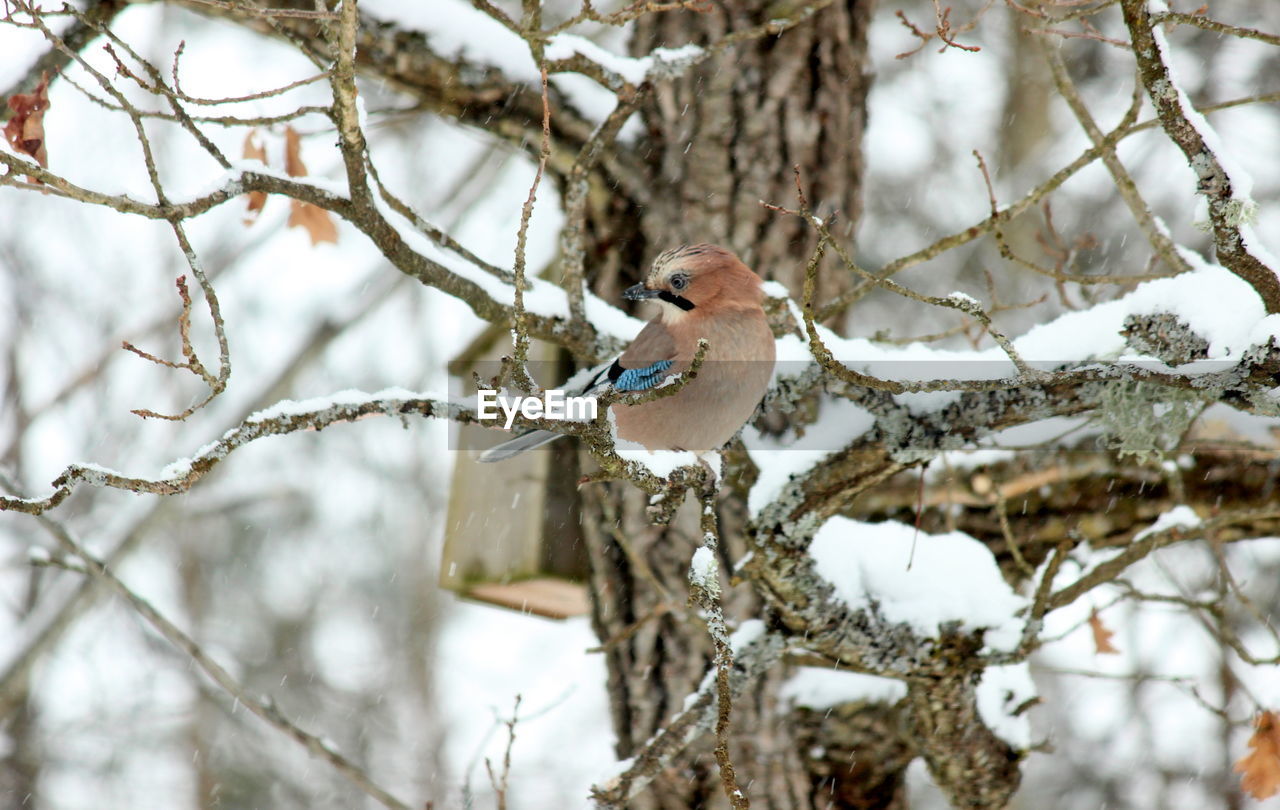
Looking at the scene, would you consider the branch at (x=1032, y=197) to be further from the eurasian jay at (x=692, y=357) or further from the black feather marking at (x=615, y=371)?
the black feather marking at (x=615, y=371)

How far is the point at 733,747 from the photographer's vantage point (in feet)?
12.6

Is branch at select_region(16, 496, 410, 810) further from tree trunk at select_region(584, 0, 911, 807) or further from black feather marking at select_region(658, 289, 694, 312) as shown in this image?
black feather marking at select_region(658, 289, 694, 312)

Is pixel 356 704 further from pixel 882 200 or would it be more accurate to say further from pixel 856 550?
pixel 856 550

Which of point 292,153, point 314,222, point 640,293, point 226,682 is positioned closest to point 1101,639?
point 640,293

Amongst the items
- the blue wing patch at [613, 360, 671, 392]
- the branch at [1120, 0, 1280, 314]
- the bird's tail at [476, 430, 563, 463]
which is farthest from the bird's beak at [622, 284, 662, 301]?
the branch at [1120, 0, 1280, 314]

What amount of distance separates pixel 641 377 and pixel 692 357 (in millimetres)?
178

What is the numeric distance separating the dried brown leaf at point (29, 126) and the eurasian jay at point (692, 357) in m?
1.49

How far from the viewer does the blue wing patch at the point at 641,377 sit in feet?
10.2

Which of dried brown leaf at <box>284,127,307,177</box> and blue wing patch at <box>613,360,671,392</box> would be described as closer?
blue wing patch at <box>613,360,671,392</box>

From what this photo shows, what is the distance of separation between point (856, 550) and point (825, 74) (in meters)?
1.99

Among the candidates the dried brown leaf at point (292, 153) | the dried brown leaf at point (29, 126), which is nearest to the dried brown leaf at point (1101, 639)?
the dried brown leaf at point (292, 153)

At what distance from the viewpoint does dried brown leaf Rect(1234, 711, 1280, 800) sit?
3.12 metres

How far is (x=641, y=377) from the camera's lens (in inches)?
124

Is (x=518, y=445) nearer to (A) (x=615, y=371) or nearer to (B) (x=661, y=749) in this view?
(A) (x=615, y=371)
